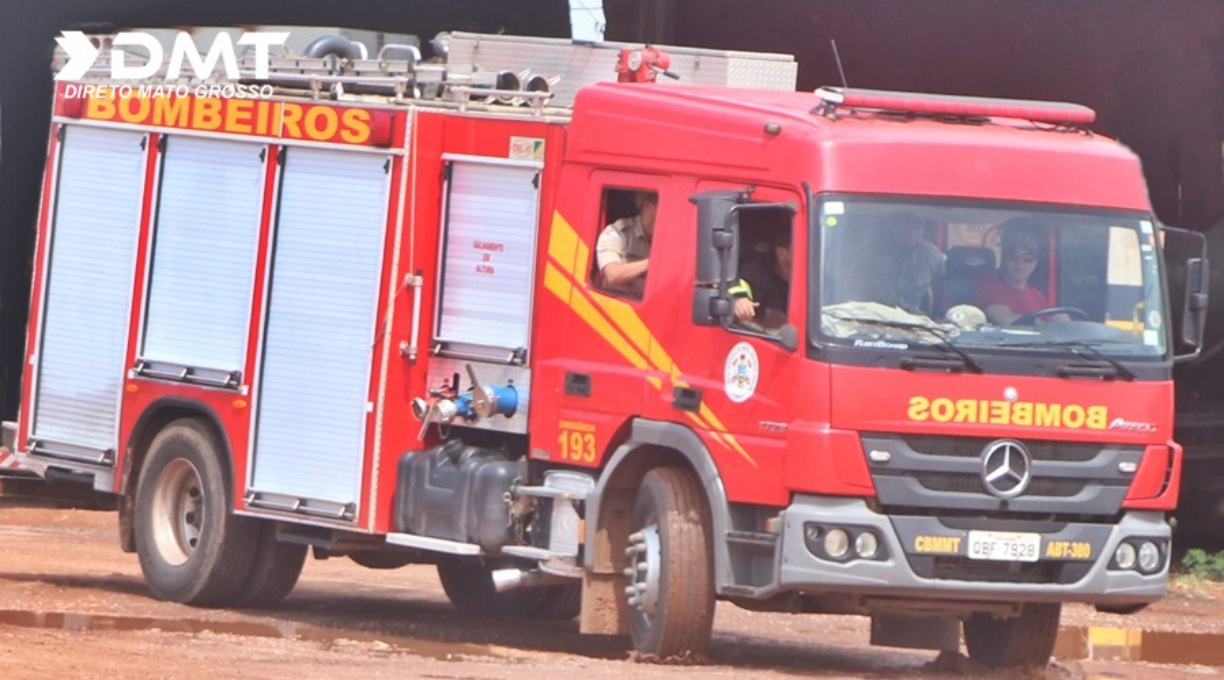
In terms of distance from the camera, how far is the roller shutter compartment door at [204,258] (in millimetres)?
14359

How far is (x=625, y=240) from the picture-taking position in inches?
485

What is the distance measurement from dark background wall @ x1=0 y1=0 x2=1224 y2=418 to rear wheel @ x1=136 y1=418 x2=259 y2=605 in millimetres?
9030

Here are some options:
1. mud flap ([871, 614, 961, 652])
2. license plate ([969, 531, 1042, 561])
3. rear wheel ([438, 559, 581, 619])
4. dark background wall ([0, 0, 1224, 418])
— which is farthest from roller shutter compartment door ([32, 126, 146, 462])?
dark background wall ([0, 0, 1224, 418])

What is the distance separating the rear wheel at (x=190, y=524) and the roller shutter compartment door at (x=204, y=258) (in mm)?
445

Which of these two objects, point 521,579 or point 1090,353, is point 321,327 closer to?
point 521,579

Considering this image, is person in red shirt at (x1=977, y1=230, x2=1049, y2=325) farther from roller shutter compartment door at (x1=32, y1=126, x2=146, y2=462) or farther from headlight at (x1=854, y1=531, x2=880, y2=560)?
roller shutter compartment door at (x1=32, y1=126, x2=146, y2=462)

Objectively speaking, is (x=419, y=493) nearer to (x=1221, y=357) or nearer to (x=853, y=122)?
(x=853, y=122)

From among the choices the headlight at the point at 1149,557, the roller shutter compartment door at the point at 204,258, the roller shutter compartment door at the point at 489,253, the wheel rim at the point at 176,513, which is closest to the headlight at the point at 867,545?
the headlight at the point at 1149,557

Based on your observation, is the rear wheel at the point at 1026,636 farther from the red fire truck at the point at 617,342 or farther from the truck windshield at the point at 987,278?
the truck windshield at the point at 987,278

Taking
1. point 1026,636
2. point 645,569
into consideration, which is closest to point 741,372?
point 645,569

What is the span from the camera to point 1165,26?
22.1 metres

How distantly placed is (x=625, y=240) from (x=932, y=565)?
7.58 ft

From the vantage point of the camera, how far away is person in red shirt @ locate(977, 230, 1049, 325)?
11.4m

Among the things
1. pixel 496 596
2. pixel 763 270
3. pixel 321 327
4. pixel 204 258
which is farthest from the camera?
pixel 496 596
